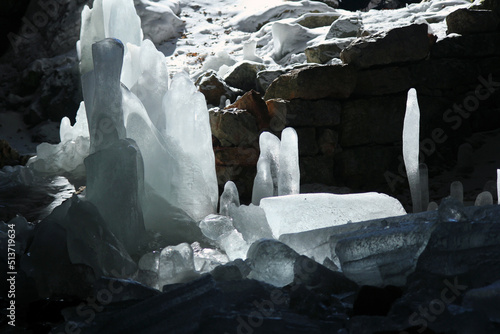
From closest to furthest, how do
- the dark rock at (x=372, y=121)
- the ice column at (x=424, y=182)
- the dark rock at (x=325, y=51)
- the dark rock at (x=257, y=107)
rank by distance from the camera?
the ice column at (x=424, y=182) < the dark rock at (x=257, y=107) < the dark rock at (x=372, y=121) < the dark rock at (x=325, y=51)

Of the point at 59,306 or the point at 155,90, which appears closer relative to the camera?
the point at 59,306

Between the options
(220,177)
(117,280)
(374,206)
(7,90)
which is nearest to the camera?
(117,280)

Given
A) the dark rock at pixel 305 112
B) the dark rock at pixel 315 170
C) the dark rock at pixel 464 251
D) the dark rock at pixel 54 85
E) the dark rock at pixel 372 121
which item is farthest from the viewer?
the dark rock at pixel 54 85

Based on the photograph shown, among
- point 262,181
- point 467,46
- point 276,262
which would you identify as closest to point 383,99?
point 467,46

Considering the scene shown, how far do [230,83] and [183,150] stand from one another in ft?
19.5

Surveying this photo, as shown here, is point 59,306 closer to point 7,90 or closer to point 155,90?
point 155,90

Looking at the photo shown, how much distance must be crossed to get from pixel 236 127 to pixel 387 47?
3311 millimetres

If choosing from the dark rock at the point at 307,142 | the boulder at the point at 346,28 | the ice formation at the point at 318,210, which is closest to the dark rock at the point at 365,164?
the dark rock at the point at 307,142

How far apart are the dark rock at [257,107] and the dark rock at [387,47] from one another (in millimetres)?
1975

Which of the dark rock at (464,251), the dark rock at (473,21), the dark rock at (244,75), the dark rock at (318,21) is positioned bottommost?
the dark rock at (464,251)

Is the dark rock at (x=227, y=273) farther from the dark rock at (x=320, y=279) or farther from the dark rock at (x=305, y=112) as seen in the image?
the dark rock at (x=305, y=112)

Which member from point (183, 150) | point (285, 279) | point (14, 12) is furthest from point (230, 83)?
point (14, 12)

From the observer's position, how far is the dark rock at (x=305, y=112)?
8.66 m

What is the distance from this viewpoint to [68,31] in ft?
53.4
